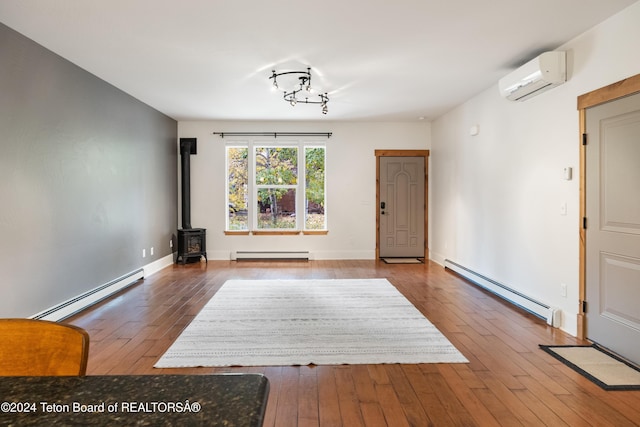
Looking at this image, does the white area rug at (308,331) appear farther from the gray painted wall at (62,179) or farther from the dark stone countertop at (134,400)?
the dark stone countertop at (134,400)

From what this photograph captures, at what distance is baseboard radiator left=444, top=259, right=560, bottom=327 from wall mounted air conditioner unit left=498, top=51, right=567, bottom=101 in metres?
2.14

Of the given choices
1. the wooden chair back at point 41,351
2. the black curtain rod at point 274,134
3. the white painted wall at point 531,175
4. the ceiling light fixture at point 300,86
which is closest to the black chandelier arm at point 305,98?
the ceiling light fixture at point 300,86

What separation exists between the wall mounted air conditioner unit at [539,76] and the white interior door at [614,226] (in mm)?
487

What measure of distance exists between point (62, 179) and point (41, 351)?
3.45m

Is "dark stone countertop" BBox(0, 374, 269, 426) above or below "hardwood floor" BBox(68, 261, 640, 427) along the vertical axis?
above

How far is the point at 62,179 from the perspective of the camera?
3.72 meters

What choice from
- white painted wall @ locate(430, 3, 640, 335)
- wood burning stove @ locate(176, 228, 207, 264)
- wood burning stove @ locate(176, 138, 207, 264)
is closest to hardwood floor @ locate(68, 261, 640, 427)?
white painted wall @ locate(430, 3, 640, 335)

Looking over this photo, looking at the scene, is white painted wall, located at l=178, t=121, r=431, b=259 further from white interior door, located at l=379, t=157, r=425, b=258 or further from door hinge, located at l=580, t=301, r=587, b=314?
door hinge, located at l=580, t=301, r=587, b=314

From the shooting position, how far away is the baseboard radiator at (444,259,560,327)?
350 cm

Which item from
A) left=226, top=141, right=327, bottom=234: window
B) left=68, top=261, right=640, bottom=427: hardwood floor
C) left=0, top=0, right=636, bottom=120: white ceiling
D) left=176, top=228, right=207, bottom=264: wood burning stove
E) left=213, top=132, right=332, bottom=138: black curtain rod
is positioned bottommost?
left=68, top=261, right=640, bottom=427: hardwood floor

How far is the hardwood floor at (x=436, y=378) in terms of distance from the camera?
2043 millimetres

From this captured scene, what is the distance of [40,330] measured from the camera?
95 centimetres

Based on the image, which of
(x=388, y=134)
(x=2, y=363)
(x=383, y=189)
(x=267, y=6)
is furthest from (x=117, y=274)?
(x=388, y=134)

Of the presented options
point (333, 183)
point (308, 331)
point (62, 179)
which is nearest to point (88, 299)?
point (62, 179)
